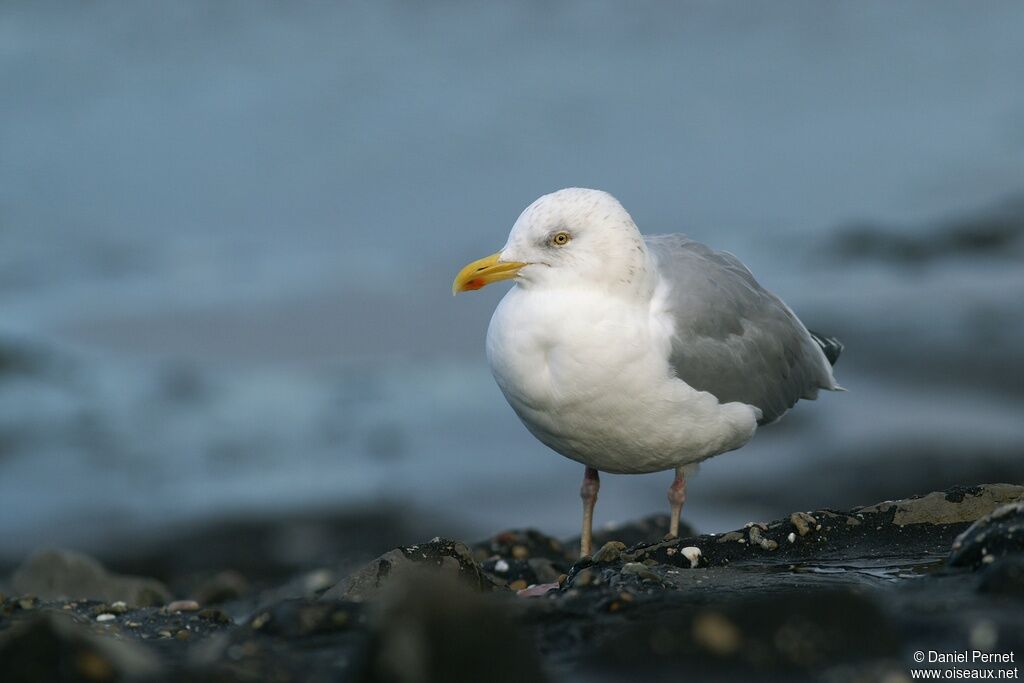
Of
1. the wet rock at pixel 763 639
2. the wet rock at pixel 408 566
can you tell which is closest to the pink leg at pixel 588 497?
the wet rock at pixel 408 566

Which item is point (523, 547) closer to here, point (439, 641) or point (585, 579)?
point (585, 579)

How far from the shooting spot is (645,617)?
15.3 ft

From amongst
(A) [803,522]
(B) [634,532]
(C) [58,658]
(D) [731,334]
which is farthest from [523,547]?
(C) [58,658]

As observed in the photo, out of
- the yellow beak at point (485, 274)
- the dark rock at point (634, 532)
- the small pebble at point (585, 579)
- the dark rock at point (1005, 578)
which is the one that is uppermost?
the yellow beak at point (485, 274)

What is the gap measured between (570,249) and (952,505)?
2.15 m

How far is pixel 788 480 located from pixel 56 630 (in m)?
12.5

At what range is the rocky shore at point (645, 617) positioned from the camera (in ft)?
12.1

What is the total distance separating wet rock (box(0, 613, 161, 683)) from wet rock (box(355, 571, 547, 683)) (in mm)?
758

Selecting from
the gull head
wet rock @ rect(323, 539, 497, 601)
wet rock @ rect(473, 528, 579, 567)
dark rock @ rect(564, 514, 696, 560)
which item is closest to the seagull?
the gull head

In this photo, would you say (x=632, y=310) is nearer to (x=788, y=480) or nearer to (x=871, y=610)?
(x=871, y=610)

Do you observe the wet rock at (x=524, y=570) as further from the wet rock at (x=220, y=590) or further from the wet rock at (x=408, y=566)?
the wet rock at (x=220, y=590)

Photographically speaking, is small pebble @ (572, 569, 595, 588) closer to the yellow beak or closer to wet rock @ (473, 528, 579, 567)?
the yellow beak

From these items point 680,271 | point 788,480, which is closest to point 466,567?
point 680,271

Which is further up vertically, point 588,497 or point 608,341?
point 608,341
